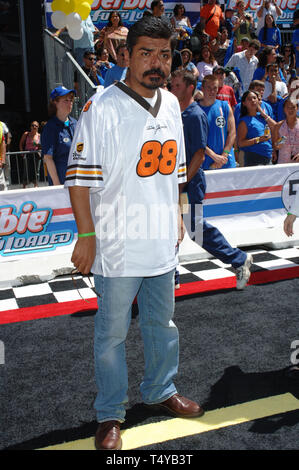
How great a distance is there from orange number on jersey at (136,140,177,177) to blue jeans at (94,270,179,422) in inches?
20.3

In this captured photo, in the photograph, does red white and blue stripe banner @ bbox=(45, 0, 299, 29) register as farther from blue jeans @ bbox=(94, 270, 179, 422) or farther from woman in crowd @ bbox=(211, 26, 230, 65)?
blue jeans @ bbox=(94, 270, 179, 422)

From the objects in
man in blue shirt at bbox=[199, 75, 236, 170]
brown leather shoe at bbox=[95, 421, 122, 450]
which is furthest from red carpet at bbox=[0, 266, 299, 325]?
brown leather shoe at bbox=[95, 421, 122, 450]

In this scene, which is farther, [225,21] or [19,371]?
[225,21]

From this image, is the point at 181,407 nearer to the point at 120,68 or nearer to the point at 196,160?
the point at 196,160

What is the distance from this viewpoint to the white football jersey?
243cm

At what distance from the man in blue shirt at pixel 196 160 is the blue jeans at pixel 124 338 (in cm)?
201

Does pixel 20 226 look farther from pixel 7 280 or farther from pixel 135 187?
pixel 135 187

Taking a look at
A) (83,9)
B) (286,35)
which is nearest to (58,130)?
(83,9)

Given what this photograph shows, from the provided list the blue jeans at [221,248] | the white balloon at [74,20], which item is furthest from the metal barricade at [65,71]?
the blue jeans at [221,248]

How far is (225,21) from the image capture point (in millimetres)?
13047

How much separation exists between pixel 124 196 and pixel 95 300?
2296 mm

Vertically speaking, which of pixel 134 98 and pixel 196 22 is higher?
pixel 196 22

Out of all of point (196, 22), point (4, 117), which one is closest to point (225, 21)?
point (196, 22)

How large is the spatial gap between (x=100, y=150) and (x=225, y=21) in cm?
1183
